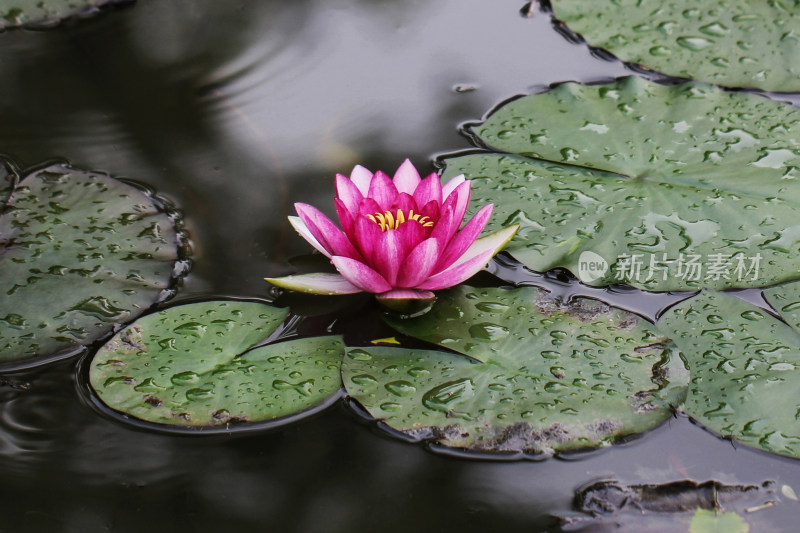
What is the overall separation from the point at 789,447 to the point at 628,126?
1228 millimetres

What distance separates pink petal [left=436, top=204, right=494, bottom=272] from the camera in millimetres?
1937

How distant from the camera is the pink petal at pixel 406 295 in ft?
6.33

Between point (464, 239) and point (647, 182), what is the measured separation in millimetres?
712

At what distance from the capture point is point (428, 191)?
2008mm

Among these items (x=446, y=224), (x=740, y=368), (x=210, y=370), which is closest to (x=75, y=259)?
(x=210, y=370)

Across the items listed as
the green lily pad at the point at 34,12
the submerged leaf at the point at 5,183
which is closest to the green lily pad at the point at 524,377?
the submerged leaf at the point at 5,183

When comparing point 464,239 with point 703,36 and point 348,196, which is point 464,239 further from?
point 703,36

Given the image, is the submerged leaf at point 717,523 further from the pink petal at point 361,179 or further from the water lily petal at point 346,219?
the pink petal at point 361,179

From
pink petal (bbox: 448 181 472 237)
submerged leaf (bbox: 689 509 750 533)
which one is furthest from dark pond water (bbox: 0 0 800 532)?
pink petal (bbox: 448 181 472 237)

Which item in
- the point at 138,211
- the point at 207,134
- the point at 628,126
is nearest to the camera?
the point at 138,211

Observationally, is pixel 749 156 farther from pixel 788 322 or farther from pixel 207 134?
pixel 207 134

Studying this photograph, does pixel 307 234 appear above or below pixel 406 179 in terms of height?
below

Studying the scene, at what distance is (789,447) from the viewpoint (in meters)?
1.64

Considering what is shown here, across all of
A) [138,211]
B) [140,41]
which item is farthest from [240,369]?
[140,41]
